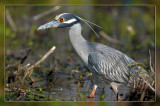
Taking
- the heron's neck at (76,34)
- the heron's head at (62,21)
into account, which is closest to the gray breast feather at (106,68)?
the heron's neck at (76,34)

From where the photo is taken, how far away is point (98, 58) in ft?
14.5

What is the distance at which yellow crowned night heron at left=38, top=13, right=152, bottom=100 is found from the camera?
4.41 meters

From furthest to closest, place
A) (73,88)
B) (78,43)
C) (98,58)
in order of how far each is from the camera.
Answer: (73,88), (78,43), (98,58)

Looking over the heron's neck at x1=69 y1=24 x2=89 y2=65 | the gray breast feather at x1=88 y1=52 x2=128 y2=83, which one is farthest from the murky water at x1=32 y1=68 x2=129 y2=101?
the heron's neck at x1=69 y1=24 x2=89 y2=65

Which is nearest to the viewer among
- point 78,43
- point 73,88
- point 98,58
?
point 98,58

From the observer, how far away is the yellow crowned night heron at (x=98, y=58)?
4414 millimetres

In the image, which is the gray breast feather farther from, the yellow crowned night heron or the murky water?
the murky water

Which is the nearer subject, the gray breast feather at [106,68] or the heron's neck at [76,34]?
the gray breast feather at [106,68]

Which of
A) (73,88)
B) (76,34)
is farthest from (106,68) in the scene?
(73,88)

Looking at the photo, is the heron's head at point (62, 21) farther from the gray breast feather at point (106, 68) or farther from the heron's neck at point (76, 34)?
the gray breast feather at point (106, 68)

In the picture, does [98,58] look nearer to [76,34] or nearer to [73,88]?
[76,34]

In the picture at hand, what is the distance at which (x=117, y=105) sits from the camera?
159 inches

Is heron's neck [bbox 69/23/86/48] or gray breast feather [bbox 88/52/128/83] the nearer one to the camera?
gray breast feather [bbox 88/52/128/83]

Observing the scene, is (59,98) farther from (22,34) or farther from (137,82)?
(22,34)
